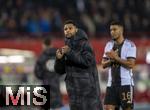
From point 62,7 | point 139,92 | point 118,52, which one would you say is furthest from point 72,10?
point 118,52

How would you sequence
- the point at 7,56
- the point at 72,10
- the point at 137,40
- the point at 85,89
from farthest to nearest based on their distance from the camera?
1. the point at 72,10
2. the point at 137,40
3. the point at 7,56
4. the point at 85,89

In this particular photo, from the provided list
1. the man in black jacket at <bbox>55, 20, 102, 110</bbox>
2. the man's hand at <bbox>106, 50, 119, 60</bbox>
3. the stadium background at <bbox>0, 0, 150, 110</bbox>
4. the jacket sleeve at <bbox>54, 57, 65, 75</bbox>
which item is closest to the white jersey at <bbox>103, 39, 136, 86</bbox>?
the man's hand at <bbox>106, 50, 119, 60</bbox>

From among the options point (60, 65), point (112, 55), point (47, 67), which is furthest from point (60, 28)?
point (60, 65)

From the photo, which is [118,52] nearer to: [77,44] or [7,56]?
[77,44]

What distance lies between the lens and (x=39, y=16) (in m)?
24.5

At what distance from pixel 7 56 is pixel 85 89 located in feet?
35.1

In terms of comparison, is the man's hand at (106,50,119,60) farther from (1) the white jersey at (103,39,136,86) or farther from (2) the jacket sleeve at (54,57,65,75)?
(2) the jacket sleeve at (54,57,65,75)

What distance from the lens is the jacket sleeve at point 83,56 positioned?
11023 millimetres

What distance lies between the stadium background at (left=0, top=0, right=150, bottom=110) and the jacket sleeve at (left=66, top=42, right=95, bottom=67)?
30.6 ft

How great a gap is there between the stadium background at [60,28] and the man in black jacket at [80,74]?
9.18m

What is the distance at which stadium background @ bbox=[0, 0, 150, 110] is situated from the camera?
856 inches

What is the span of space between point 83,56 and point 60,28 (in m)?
13.0

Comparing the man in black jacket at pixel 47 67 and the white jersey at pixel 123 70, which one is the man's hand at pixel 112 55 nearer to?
the white jersey at pixel 123 70

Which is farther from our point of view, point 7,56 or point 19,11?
point 19,11
